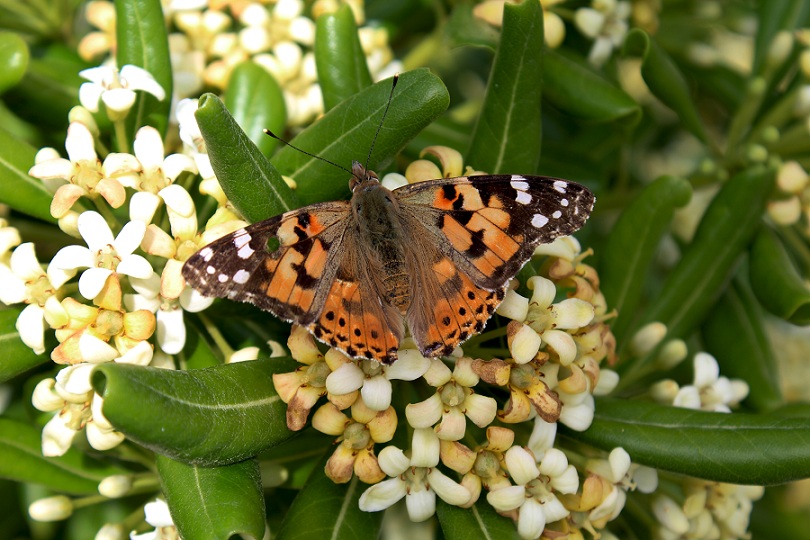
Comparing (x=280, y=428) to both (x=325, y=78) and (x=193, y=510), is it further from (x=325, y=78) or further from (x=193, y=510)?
(x=325, y=78)

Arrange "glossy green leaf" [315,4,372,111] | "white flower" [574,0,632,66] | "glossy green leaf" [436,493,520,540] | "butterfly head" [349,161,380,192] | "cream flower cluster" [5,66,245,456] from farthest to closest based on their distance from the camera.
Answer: "white flower" [574,0,632,66] < "glossy green leaf" [315,4,372,111] < "butterfly head" [349,161,380,192] < "glossy green leaf" [436,493,520,540] < "cream flower cluster" [5,66,245,456]

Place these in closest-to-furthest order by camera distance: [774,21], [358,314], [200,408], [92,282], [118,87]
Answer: [200,408] → [92,282] → [358,314] → [118,87] → [774,21]

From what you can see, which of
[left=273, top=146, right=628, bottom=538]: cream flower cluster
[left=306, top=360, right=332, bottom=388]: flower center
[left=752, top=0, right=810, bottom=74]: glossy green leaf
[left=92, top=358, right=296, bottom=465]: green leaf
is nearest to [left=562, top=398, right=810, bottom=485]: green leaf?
[left=273, top=146, right=628, bottom=538]: cream flower cluster

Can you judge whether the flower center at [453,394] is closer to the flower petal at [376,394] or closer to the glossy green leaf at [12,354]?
the flower petal at [376,394]

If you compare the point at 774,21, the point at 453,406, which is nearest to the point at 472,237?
the point at 453,406

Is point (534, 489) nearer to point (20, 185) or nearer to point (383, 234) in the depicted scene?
point (383, 234)

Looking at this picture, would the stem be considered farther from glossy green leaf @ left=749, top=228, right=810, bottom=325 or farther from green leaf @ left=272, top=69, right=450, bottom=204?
glossy green leaf @ left=749, top=228, right=810, bottom=325
